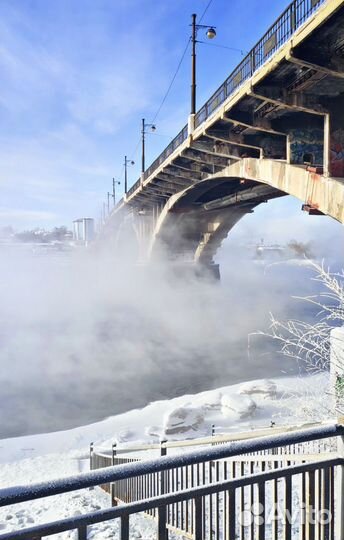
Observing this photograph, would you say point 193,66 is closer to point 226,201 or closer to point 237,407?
point 226,201

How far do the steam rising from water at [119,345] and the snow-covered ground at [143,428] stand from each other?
1879 mm

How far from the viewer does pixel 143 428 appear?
13.5 m

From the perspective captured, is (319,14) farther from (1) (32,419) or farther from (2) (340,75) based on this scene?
(1) (32,419)

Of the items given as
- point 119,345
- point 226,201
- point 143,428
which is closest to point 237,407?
point 143,428

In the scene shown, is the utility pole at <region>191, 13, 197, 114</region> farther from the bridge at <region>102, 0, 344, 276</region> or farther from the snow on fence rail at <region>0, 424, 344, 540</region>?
the snow on fence rail at <region>0, 424, 344, 540</region>

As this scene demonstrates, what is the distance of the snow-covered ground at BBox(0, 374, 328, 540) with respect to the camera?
31.5 ft

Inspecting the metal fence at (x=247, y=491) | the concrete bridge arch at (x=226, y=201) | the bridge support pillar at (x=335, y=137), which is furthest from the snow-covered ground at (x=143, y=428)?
the bridge support pillar at (x=335, y=137)

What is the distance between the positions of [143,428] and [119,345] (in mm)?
14092

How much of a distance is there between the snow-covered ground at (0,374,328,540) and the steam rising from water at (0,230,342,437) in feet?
6.17

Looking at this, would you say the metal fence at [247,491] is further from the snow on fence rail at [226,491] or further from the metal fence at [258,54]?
the metal fence at [258,54]

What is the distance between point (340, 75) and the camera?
25.7ft

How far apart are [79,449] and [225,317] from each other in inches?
969

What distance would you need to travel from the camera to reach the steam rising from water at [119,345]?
1786cm

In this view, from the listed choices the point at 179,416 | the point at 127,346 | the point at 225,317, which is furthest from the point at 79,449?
the point at 225,317
